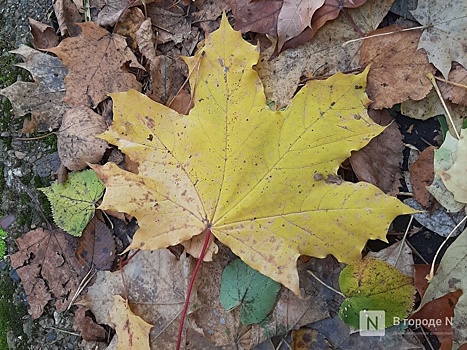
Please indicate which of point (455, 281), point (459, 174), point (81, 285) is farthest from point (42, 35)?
point (455, 281)

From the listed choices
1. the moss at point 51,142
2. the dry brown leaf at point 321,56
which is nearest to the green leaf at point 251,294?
the dry brown leaf at point 321,56

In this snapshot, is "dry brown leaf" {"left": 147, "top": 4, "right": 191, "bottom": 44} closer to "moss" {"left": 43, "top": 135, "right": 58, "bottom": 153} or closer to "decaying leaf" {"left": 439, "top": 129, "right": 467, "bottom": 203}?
"moss" {"left": 43, "top": 135, "right": 58, "bottom": 153}

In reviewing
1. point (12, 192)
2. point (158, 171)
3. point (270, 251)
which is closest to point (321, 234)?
point (270, 251)

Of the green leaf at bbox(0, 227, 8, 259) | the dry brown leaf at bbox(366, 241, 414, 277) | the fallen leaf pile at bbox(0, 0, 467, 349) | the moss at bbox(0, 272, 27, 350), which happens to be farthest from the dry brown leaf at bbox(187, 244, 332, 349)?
the green leaf at bbox(0, 227, 8, 259)

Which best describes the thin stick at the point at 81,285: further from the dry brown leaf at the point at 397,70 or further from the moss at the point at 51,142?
the dry brown leaf at the point at 397,70

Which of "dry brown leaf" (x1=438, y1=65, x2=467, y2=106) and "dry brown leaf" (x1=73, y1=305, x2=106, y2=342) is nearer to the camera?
"dry brown leaf" (x1=438, y1=65, x2=467, y2=106)

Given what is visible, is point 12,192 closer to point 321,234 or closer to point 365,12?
point 321,234
